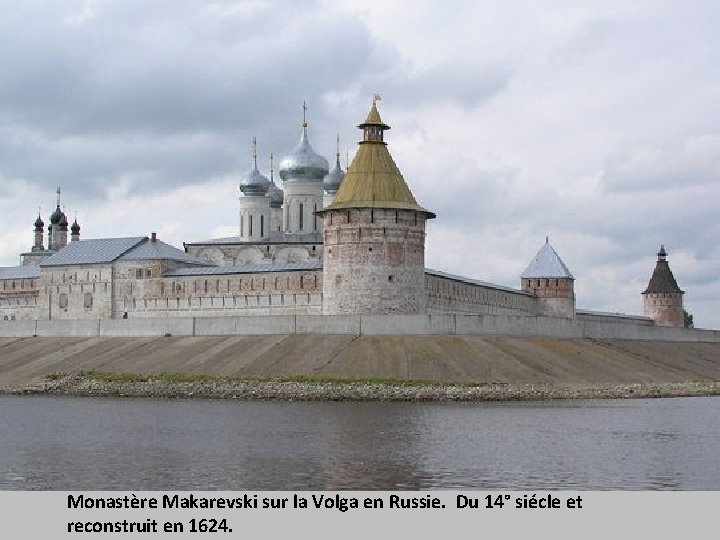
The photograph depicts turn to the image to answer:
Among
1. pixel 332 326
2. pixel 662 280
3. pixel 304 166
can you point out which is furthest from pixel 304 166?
pixel 662 280

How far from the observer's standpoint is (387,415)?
3550 cm

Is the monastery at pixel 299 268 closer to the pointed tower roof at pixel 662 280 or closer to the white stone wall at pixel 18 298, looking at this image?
the white stone wall at pixel 18 298

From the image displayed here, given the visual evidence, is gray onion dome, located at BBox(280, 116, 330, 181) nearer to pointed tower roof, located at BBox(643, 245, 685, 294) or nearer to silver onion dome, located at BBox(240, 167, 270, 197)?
silver onion dome, located at BBox(240, 167, 270, 197)

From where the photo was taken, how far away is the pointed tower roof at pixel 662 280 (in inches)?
3964

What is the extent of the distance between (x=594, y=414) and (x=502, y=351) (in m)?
11.4

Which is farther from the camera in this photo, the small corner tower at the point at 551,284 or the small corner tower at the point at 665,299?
the small corner tower at the point at 665,299

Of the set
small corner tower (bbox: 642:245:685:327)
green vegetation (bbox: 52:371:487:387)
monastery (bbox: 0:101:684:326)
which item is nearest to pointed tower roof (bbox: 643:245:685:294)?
small corner tower (bbox: 642:245:685:327)

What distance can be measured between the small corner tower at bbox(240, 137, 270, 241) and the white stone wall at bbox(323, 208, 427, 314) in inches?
824

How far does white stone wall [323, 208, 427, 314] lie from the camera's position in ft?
171

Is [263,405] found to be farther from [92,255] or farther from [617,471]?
[92,255]

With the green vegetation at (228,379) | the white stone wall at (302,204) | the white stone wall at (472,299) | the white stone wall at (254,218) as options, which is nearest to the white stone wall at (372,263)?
the white stone wall at (472,299)

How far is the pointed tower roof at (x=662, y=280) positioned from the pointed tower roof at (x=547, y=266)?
21.4 meters

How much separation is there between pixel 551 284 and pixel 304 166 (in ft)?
61.1

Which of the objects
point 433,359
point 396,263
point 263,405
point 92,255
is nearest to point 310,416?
point 263,405
